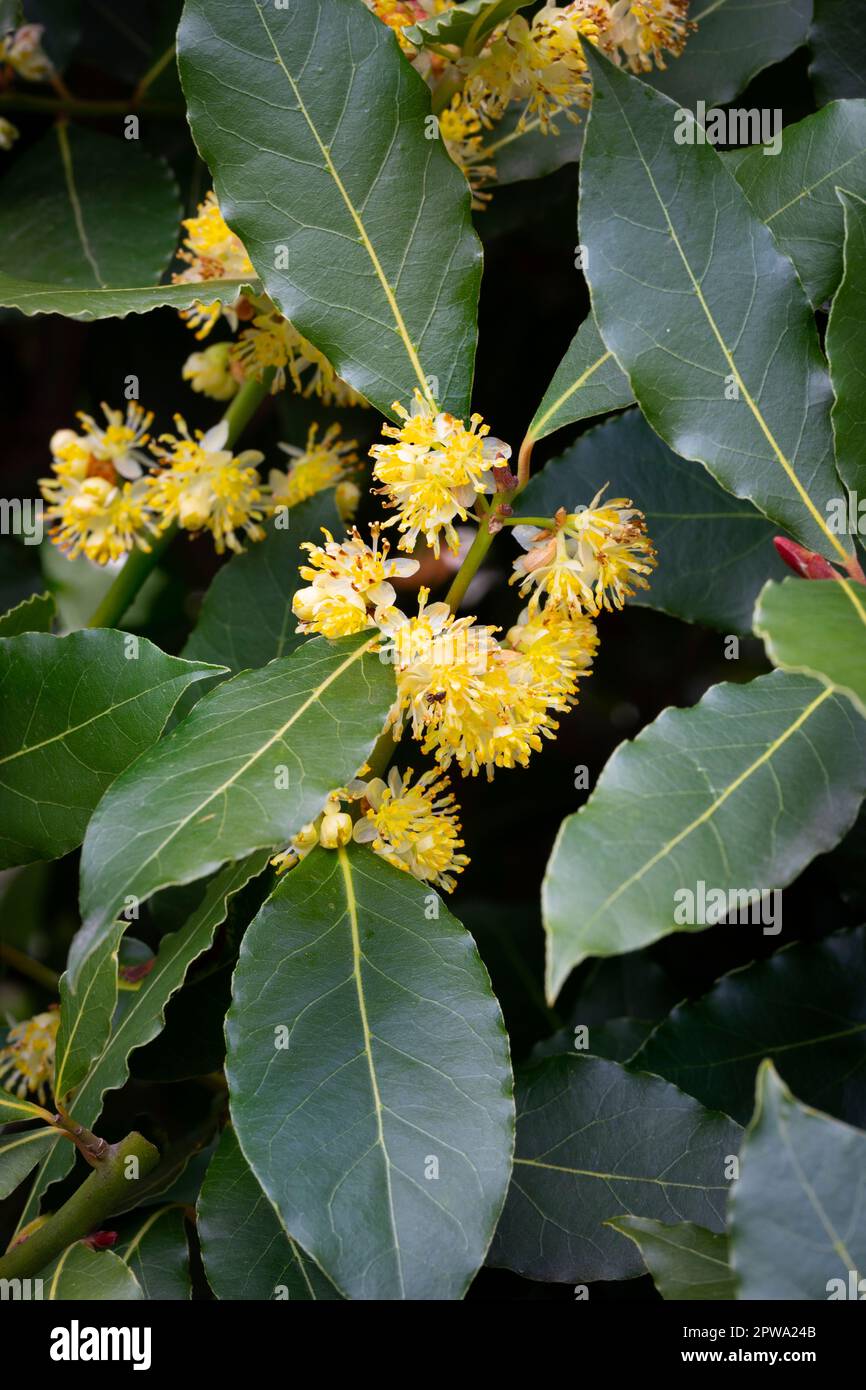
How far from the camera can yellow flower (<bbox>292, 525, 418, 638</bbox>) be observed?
100 centimetres

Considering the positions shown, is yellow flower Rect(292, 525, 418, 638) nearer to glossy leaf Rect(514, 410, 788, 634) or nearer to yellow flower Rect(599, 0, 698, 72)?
glossy leaf Rect(514, 410, 788, 634)

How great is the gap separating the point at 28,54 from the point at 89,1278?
4.50 feet

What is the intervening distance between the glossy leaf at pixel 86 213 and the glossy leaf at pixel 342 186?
39 centimetres

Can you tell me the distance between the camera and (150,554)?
4.40ft

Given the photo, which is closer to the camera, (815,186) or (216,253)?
(815,186)

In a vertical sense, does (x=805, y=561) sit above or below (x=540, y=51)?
below

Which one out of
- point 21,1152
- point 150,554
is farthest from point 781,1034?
point 150,554

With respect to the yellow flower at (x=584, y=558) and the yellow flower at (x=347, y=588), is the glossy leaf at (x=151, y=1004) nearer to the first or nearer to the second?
the yellow flower at (x=347, y=588)

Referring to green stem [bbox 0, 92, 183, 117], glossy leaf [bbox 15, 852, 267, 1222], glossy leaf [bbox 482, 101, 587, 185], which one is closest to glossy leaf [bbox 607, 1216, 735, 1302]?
glossy leaf [bbox 15, 852, 267, 1222]

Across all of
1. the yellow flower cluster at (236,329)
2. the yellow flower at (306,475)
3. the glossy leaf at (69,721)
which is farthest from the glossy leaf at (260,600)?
the glossy leaf at (69,721)

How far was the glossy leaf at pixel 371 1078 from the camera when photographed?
0.84m

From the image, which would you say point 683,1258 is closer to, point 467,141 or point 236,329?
point 236,329

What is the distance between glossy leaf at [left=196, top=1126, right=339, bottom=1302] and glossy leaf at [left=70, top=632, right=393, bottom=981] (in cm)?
23

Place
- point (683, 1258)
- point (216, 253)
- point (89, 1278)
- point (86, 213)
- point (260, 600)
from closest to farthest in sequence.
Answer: point (683, 1258) < point (89, 1278) < point (216, 253) < point (260, 600) < point (86, 213)
